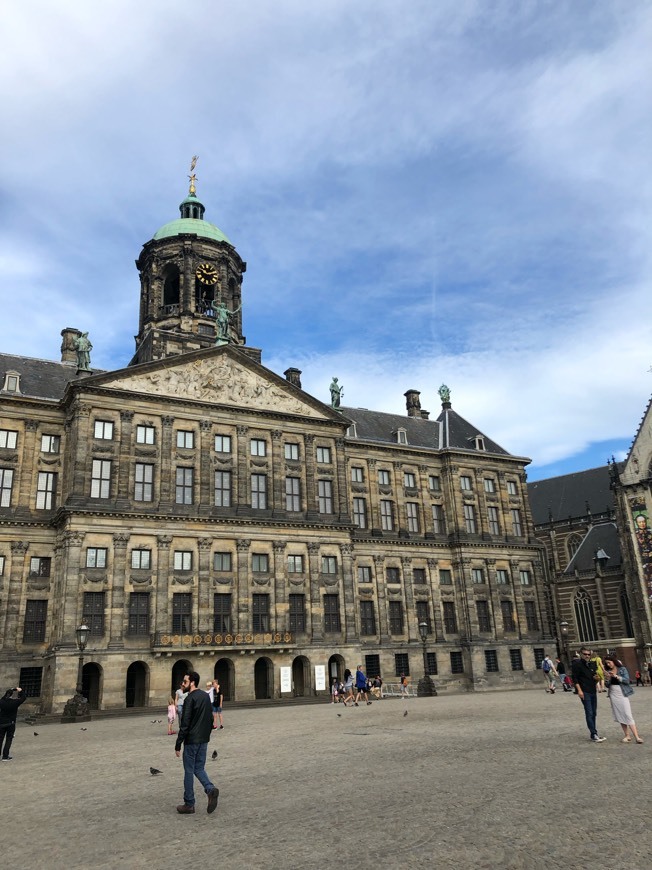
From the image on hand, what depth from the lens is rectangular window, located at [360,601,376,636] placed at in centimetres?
5338

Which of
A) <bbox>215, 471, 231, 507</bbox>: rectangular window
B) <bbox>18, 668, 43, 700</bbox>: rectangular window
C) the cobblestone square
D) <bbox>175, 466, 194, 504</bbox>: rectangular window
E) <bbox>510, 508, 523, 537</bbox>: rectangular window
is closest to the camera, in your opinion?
the cobblestone square

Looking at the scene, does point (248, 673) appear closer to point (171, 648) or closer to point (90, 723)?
point (171, 648)

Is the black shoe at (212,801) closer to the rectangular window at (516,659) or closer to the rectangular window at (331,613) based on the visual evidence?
the rectangular window at (331,613)

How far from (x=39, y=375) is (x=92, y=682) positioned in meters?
21.1

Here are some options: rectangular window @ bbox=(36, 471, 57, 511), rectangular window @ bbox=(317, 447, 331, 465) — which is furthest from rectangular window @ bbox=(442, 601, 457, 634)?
rectangular window @ bbox=(36, 471, 57, 511)

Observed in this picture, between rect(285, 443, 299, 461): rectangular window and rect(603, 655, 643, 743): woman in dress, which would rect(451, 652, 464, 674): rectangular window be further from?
rect(603, 655, 643, 743): woman in dress

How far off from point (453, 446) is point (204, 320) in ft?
80.5

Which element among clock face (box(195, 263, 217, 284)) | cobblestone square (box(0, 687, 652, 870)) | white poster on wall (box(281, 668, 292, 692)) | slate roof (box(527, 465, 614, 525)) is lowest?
cobblestone square (box(0, 687, 652, 870))

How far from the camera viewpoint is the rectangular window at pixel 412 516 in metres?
58.8

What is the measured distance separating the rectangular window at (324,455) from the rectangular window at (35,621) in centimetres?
2086

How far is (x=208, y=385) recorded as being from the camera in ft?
160

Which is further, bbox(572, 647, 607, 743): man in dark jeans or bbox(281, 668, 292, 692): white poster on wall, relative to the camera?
bbox(281, 668, 292, 692): white poster on wall

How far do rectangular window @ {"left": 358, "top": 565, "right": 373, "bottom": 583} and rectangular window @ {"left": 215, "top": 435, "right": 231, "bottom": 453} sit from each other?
14705mm

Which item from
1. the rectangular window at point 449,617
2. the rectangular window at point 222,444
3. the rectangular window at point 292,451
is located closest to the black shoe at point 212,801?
the rectangular window at point 222,444
